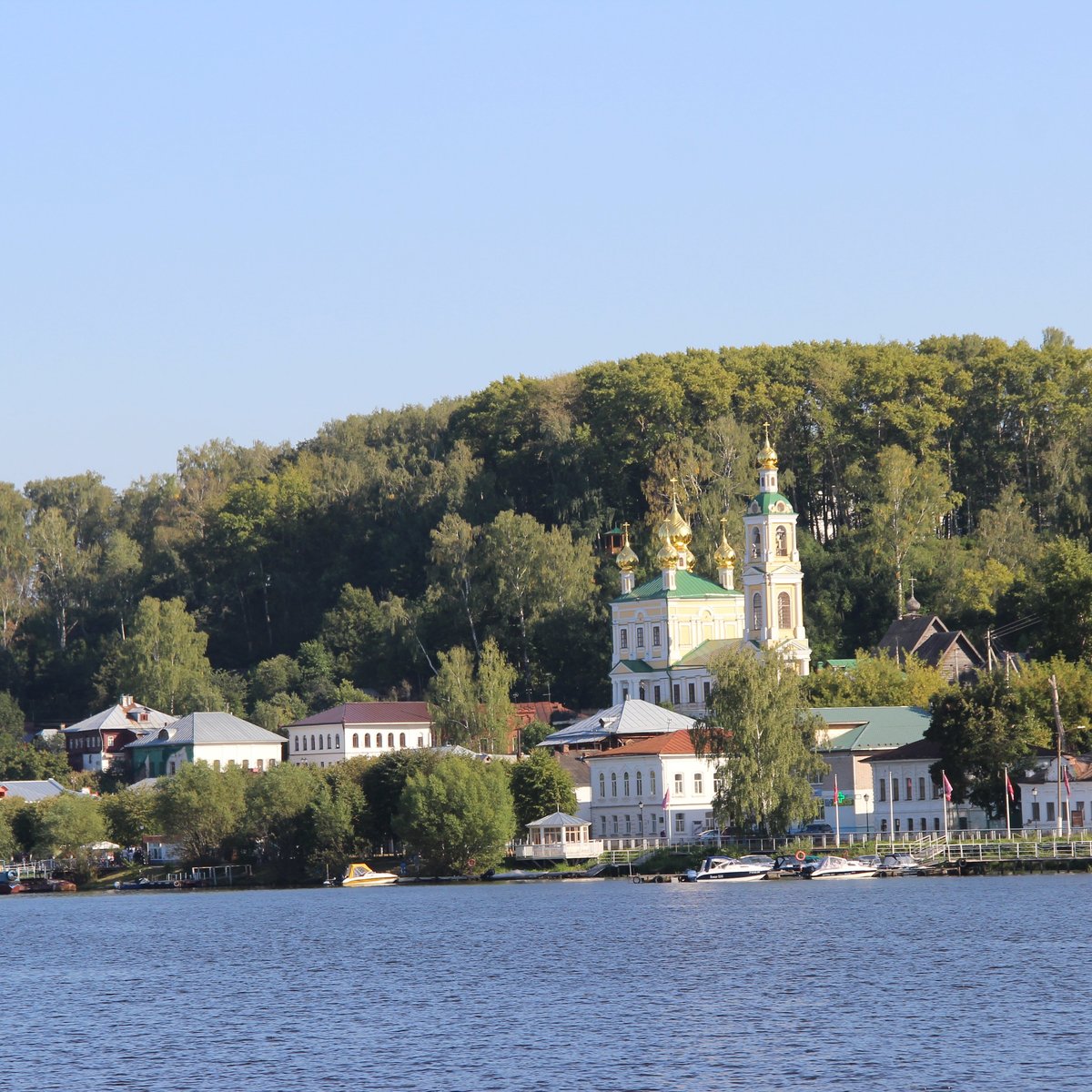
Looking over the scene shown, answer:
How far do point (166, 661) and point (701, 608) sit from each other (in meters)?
39.8

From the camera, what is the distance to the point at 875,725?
10544 cm

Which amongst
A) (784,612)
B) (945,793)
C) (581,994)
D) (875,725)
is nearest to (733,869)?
(945,793)

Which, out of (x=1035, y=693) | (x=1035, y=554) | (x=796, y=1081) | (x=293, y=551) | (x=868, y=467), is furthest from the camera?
(x=293, y=551)

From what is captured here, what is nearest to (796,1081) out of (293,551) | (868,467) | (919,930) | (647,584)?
(919,930)

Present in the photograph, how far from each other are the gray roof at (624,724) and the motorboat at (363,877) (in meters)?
15.1

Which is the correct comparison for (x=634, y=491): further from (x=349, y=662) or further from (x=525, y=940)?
(x=525, y=940)

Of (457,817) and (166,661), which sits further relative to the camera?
(166,661)

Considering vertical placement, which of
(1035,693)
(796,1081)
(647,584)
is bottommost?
(796,1081)

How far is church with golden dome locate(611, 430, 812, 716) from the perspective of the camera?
12938 centimetres

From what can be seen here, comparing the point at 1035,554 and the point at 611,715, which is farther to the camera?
the point at 1035,554

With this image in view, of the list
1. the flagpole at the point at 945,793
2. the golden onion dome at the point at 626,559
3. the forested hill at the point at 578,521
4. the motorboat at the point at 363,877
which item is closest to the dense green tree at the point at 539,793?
the motorboat at the point at 363,877

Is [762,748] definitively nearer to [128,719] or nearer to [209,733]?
[209,733]

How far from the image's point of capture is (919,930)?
6656cm

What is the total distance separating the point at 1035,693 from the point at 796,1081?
2195 inches
